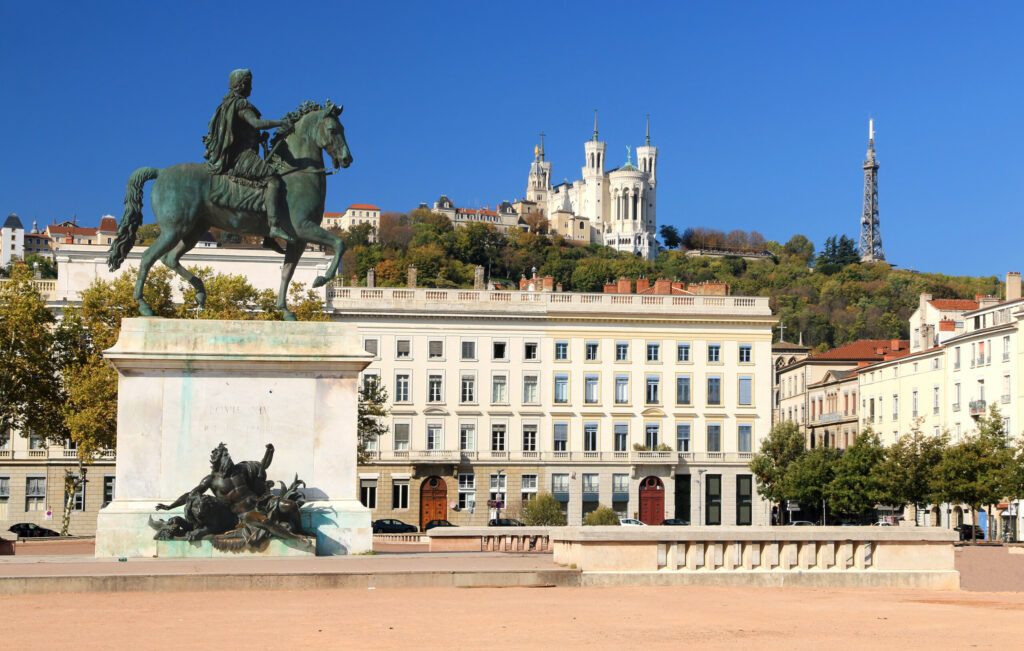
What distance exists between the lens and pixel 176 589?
18.5 metres

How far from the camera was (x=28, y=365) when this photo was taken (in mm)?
51906

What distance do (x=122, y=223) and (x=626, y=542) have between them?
9922 millimetres

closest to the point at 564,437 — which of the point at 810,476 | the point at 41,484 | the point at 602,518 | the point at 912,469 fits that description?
the point at 810,476

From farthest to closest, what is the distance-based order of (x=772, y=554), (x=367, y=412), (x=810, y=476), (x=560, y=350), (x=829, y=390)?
1. (x=829, y=390)
2. (x=560, y=350)
3. (x=810, y=476)
4. (x=367, y=412)
5. (x=772, y=554)

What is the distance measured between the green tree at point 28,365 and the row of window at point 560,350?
31.1 meters

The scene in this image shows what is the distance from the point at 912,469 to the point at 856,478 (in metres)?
5.26

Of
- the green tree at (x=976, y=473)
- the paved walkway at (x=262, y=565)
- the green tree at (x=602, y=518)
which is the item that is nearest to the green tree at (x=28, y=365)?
the green tree at (x=602, y=518)

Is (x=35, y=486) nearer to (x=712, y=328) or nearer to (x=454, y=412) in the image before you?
(x=454, y=412)

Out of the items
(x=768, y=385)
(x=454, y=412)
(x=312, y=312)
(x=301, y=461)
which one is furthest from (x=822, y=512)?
(x=301, y=461)

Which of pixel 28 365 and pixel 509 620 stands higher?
pixel 28 365

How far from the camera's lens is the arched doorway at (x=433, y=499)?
3300 inches

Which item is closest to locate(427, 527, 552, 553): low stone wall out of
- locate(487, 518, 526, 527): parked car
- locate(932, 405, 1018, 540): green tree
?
locate(487, 518, 526, 527): parked car

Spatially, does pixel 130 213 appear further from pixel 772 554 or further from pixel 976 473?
pixel 976 473

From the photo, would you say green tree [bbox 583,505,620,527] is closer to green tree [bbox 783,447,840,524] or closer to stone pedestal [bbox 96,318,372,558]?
green tree [bbox 783,447,840,524]
